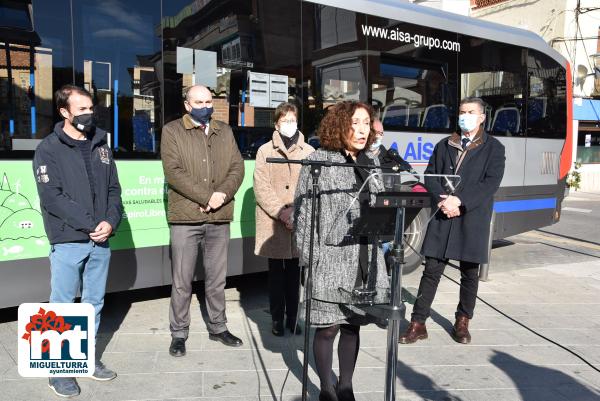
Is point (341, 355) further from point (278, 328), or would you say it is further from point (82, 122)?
point (82, 122)

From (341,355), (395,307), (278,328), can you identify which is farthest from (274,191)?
(395,307)

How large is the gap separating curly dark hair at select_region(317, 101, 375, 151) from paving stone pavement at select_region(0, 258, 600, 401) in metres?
0.91

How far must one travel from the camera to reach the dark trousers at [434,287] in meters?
4.75

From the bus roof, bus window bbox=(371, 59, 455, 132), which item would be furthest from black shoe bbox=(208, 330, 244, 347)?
the bus roof

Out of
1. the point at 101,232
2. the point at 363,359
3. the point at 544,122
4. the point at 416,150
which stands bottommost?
the point at 363,359

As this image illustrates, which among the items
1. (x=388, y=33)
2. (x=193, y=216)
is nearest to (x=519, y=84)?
(x=388, y=33)

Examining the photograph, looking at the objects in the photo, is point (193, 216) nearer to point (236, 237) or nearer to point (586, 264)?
point (236, 237)

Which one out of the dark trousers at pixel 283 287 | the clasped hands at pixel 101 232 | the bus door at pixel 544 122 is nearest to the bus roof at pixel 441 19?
the bus door at pixel 544 122

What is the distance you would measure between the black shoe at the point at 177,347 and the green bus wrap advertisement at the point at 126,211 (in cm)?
105

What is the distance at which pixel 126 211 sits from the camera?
4801 mm

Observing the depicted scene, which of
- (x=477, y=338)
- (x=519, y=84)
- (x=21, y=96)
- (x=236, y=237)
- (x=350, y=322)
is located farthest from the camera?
(x=519, y=84)

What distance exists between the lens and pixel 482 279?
23.0 feet

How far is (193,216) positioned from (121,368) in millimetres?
1229

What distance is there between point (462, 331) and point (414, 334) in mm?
430
